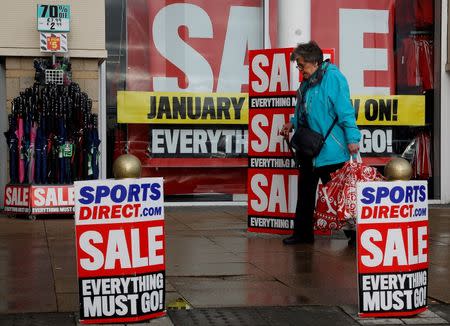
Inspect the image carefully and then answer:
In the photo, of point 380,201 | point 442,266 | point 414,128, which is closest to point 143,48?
point 414,128

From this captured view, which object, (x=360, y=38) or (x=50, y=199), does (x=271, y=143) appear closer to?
(x=50, y=199)

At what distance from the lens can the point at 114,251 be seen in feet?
17.6

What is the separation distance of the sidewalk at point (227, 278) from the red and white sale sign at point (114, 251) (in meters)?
0.26

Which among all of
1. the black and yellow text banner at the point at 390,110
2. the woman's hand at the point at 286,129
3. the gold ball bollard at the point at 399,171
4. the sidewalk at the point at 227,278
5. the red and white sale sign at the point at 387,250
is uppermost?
the black and yellow text banner at the point at 390,110

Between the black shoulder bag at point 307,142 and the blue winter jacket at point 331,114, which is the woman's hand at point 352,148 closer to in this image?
the blue winter jacket at point 331,114

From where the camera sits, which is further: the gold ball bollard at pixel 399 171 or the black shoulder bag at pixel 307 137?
the black shoulder bag at pixel 307 137

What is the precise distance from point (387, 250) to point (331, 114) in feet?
10.5

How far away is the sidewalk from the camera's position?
5723 mm

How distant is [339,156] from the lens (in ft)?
28.4

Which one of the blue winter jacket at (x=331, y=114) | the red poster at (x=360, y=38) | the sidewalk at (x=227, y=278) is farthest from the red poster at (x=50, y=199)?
the red poster at (x=360, y=38)

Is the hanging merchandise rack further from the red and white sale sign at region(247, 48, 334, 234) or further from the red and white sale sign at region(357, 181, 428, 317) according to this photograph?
the red and white sale sign at region(357, 181, 428, 317)

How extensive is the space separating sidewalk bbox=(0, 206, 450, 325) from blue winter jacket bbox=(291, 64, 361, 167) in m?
0.91

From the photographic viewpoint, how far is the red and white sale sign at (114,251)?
5.32m

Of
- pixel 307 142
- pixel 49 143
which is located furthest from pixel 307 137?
pixel 49 143
